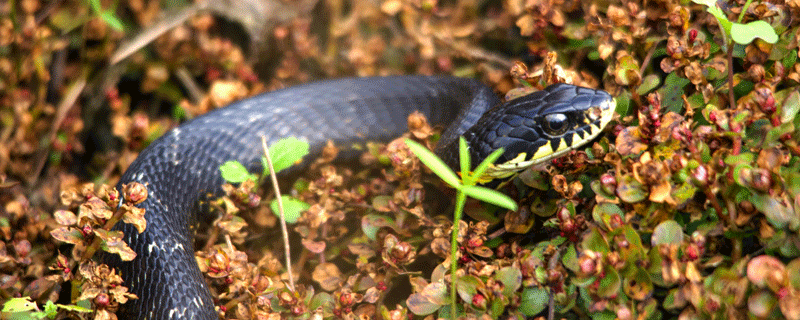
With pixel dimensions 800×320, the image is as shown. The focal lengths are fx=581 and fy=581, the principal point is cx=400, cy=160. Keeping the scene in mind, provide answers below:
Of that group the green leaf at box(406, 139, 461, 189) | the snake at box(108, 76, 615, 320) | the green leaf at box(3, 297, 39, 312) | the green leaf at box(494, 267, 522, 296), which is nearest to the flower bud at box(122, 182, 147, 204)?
the snake at box(108, 76, 615, 320)

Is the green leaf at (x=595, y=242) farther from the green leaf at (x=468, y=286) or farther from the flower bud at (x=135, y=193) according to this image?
the flower bud at (x=135, y=193)

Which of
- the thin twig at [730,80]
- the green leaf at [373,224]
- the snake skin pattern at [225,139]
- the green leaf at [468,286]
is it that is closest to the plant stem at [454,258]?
the green leaf at [468,286]

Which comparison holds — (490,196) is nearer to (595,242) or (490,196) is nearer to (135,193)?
(595,242)

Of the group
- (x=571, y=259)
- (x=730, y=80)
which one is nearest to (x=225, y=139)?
(x=571, y=259)

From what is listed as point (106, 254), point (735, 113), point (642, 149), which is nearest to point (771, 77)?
point (735, 113)

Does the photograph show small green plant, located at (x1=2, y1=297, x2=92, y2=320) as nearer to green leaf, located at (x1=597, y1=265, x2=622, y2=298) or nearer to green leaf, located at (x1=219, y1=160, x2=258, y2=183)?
green leaf, located at (x1=219, y1=160, x2=258, y2=183)

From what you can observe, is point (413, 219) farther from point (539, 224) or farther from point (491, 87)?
point (491, 87)

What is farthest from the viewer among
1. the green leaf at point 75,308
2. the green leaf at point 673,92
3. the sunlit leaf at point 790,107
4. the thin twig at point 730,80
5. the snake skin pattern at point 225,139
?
the green leaf at point 673,92

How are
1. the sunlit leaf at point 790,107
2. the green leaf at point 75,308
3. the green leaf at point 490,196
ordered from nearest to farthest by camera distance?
1. the green leaf at point 490,196
2. the sunlit leaf at point 790,107
3. the green leaf at point 75,308
